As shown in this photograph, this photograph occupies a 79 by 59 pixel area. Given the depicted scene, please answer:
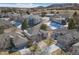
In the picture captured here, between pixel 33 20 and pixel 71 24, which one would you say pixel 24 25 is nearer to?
pixel 33 20

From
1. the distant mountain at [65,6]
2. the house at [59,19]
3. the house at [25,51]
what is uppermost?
the distant mountain at [65,6]

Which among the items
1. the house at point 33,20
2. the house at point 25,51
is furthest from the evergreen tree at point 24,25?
the house at point 25,51

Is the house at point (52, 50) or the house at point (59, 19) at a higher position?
the house at point (59, 19)

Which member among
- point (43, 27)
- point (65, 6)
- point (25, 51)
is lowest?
point (25, 51)

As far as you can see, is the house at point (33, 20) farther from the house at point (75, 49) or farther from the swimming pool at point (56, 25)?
the house at point (75, 49)

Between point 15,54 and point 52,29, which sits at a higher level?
point 52,29

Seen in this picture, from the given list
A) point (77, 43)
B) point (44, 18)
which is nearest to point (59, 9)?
point (44, 18)

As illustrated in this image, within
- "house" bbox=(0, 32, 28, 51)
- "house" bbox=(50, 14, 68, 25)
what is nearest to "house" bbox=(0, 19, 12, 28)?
"house" bbox=(0, 32, 28, 51)

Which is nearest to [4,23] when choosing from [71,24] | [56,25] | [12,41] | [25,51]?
[12,41]
